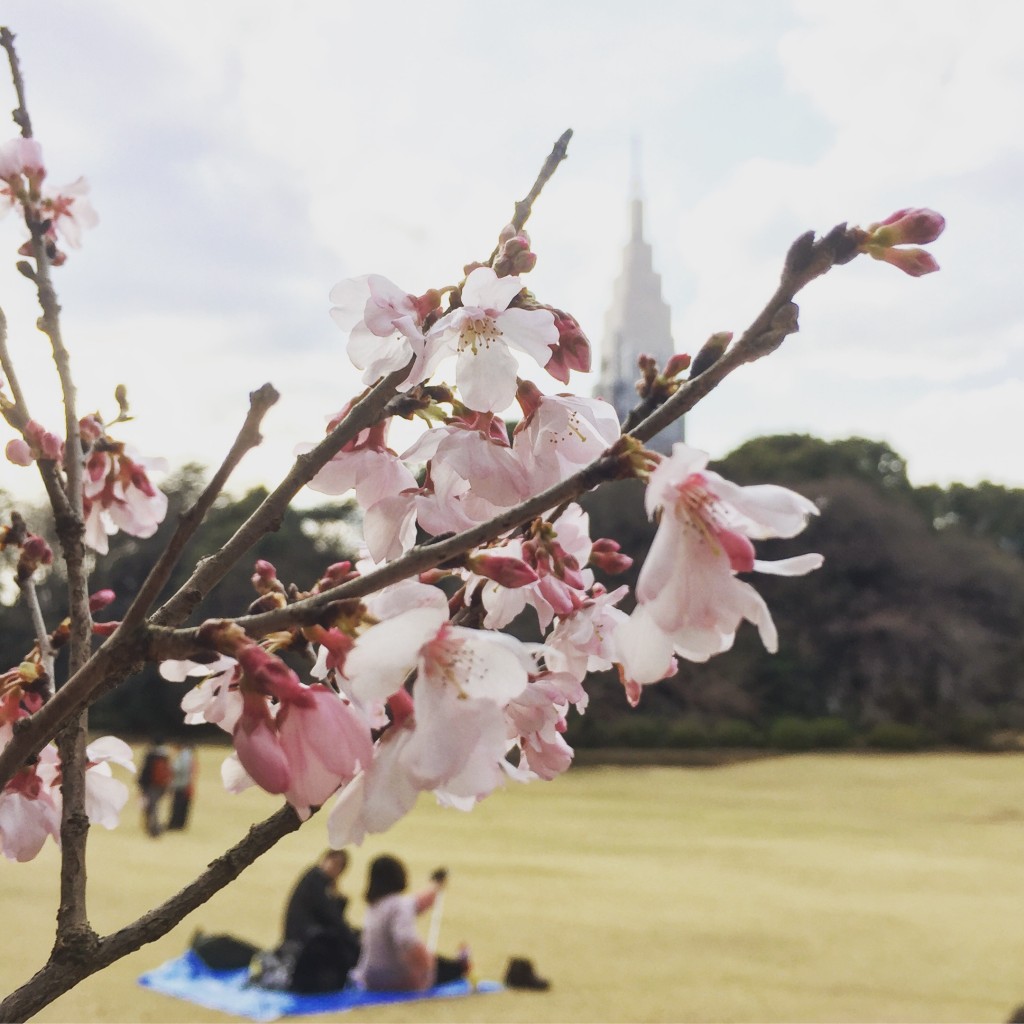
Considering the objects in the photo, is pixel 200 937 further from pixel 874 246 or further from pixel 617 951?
pixel 874 246

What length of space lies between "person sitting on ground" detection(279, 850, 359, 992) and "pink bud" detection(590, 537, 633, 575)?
3850 mm

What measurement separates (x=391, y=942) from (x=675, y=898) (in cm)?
229

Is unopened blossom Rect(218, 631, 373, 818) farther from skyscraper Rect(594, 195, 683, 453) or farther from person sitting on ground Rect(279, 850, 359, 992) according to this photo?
skyscraper Rect(594, 195, 683, 453)

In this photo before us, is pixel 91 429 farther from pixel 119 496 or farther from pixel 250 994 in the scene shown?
pixel 250 994

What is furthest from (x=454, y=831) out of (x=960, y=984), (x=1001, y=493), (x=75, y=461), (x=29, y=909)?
(x=1001, y=493)

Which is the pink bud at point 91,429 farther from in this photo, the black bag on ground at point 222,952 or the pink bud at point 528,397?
the black bag on ground at point 222,952

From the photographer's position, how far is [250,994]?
4402 millimetres

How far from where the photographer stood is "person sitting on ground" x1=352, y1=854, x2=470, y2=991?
4.40 meters

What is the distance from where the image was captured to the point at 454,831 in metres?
8.55

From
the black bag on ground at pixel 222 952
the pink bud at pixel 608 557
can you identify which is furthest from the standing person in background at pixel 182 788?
the pink bud at pixel 608 557

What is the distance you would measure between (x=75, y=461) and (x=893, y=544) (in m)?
15.5

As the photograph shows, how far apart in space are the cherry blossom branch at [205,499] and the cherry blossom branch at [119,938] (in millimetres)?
215

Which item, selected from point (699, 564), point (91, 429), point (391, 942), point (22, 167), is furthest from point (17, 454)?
point (391, 942)

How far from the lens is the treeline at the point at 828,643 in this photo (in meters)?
13.5
